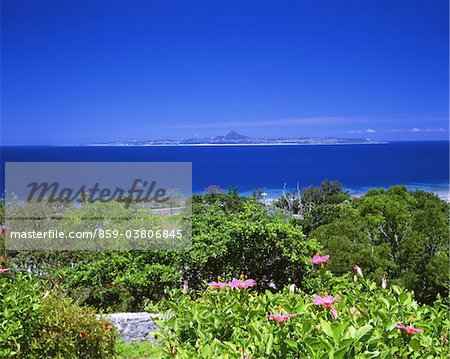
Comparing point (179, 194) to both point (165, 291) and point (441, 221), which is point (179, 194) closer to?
point (165, 291)

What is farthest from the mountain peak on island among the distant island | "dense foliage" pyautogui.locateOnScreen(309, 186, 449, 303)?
"dense foliage" pyautogui.locateOnScreen(309, 186, 449, 303)

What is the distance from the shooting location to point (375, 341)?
1381 mm

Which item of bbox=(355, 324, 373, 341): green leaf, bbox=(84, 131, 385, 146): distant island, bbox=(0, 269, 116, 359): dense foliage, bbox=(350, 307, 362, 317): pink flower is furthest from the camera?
bbox=(84, 131, 385, 146): distant island

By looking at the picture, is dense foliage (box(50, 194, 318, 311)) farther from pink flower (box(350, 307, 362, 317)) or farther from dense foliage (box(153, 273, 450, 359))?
pink flower (box(350, 307, 362, 317))

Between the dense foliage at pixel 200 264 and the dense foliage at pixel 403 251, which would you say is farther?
the dense foliage at pixel 403 251

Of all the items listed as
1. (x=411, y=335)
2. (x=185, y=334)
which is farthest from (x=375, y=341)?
(x=185, y=334)

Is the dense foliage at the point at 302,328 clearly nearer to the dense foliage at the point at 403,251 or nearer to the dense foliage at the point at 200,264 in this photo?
the dense foliage at the point at 200,264

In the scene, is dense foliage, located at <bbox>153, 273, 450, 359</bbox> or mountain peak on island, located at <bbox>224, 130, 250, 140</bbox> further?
mountain peak on island, located at <bbox>224, 130, 250, 140</bbox>

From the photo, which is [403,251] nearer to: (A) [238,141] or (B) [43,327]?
(B) [43,327]

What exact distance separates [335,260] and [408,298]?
4713 millimetres

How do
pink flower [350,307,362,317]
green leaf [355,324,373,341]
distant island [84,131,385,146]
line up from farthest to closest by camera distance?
distant island [84,131,385,146]
pink flower [350,307,362,317]
green leaf [355,324,373,341]

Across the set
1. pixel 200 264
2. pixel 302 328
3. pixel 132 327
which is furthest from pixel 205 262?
pixel 302 328

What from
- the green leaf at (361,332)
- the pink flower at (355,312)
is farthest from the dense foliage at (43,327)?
the green leaf at (361,332)

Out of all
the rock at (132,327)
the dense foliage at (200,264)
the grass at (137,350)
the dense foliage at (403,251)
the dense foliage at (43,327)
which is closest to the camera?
the dense foliage at (43,327)
